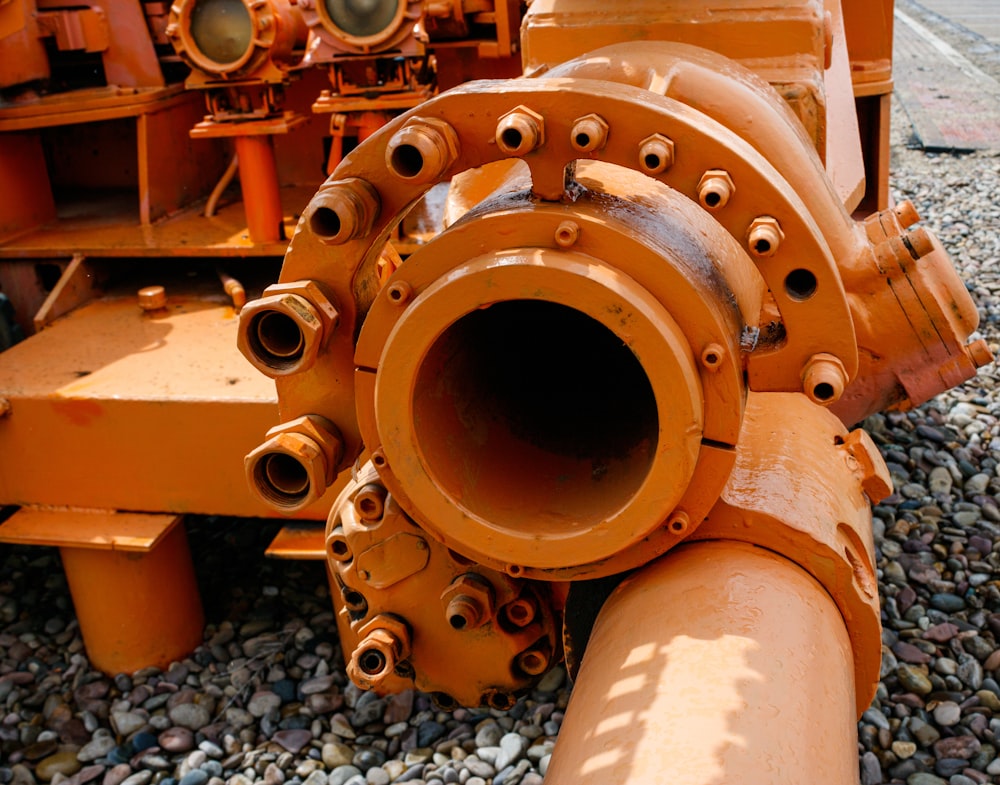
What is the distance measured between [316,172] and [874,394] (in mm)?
3833

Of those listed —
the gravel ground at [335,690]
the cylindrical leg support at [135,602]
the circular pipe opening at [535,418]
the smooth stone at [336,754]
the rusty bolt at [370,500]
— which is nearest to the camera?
the circular pipe opening at [535,418]

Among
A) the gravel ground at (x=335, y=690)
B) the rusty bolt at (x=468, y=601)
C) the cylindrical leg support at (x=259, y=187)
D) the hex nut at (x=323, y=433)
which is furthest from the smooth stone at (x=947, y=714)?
the cylindrical leg support at (x=259, y=187)

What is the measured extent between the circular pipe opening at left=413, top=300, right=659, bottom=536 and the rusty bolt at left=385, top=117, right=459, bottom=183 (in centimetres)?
23

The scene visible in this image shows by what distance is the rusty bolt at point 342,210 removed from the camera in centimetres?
148

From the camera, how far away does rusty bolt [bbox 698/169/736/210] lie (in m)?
1.38

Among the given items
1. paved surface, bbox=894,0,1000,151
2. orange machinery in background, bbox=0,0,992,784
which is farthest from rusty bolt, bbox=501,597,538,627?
paved surface, bbox=894,0,1000,151

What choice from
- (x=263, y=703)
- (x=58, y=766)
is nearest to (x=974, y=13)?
(x=263, y=703)

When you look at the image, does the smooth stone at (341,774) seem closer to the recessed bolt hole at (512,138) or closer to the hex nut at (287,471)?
the hex nut at (287,471)

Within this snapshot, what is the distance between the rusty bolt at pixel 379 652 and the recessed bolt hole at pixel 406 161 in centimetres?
74

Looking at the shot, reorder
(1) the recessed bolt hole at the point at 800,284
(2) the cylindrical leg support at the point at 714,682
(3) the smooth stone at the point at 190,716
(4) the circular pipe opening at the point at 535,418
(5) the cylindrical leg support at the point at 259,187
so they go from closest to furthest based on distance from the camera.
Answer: (2) the cylindrical leg support at the point at 714,682
(1) the recessed bolt hole at the point at 800,284
(4) the circular pipe opening at the point at 535,418
(3) the smooth stone at the point at 190,716
(5) the cylindrical leg support at the point at 259,187

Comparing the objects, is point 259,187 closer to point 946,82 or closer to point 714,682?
point 714,682

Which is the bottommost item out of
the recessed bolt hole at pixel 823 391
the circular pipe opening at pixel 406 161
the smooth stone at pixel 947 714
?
the smooth stone at pixel 947 714

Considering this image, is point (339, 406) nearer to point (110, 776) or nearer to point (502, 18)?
point (110, 776)

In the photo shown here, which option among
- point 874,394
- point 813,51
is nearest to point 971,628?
point 874,394
